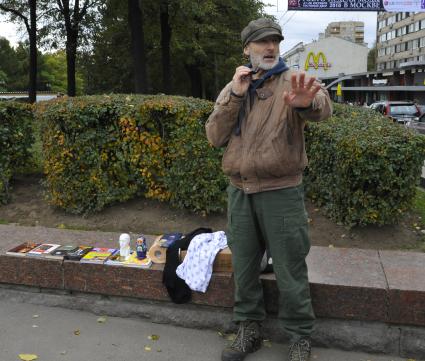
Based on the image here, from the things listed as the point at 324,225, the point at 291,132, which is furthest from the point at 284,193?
the point at 324,225

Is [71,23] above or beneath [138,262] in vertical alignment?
above

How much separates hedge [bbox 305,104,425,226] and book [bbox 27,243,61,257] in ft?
8.25

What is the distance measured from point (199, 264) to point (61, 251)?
1.21 m

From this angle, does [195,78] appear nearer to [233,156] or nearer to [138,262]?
[138,262]

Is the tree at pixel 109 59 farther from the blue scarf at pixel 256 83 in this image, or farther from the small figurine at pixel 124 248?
the blue scarf at pixel 256 83

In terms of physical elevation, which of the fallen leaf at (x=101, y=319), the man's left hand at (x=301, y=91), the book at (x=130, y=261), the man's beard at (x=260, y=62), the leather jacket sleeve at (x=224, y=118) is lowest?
the fallen leaf at (x=101, y=319)

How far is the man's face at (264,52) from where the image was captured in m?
2.83

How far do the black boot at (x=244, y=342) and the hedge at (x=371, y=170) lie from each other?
1691 millimetres

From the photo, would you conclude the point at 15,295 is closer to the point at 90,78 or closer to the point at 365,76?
the point at 90,78

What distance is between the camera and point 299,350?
121 inches

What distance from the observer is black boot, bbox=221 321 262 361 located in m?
3.16

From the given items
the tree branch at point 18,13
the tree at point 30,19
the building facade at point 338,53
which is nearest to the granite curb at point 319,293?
the tree at point 30,19

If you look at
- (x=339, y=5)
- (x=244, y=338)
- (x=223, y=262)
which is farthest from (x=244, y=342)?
(x=339, y=5)

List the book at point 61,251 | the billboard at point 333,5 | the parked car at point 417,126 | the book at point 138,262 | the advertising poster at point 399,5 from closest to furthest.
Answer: the book at point 138,262
the book at point 61,251
the parked car at point 417,126
the advertising poster at point 399,5
the billboard at point 333,5
